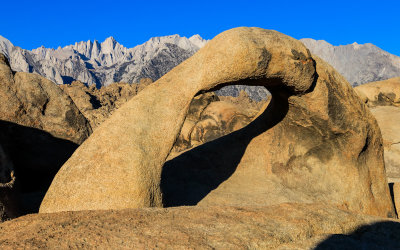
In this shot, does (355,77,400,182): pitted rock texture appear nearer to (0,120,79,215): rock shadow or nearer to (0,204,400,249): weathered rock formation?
(0,204,400,249): weathered rock formation

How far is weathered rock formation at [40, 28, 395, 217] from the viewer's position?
8.72ft

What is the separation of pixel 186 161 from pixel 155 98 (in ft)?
5.96

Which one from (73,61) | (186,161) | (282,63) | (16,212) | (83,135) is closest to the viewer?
(16,212)

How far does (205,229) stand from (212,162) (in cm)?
287

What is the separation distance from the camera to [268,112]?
4742 millimetres

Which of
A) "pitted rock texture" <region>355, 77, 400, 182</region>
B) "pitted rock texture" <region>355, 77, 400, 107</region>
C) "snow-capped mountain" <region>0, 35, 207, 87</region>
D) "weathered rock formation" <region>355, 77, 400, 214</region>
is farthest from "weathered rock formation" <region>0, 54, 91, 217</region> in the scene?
"snow-capped mountain" <region>0, 35, 207, 87</region>

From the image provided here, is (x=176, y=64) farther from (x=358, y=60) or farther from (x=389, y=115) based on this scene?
(x=389, y=115)

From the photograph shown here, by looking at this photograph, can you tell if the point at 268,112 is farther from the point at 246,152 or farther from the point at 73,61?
the point at 73,61

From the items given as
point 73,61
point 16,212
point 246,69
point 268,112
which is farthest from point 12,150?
point 73,61

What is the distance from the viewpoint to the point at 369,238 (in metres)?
1.97

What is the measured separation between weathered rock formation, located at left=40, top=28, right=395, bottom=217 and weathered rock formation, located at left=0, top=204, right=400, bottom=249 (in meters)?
0.66

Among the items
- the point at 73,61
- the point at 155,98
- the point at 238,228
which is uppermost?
the point at 73,61

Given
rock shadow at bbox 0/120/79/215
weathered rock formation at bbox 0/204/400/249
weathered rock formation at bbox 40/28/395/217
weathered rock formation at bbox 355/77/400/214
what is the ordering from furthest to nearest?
weathered rock formation at bbox 355/77/400/214 → rock shadow at bbox 0/120/79/215 → weathered rock formation at bbox 40/28/395/217 → weathered rock formation at bbox 0/204/400/249

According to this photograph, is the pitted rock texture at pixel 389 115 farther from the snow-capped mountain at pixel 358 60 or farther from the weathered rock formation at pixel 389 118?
the snow-capped mountain at pixel 358 60
